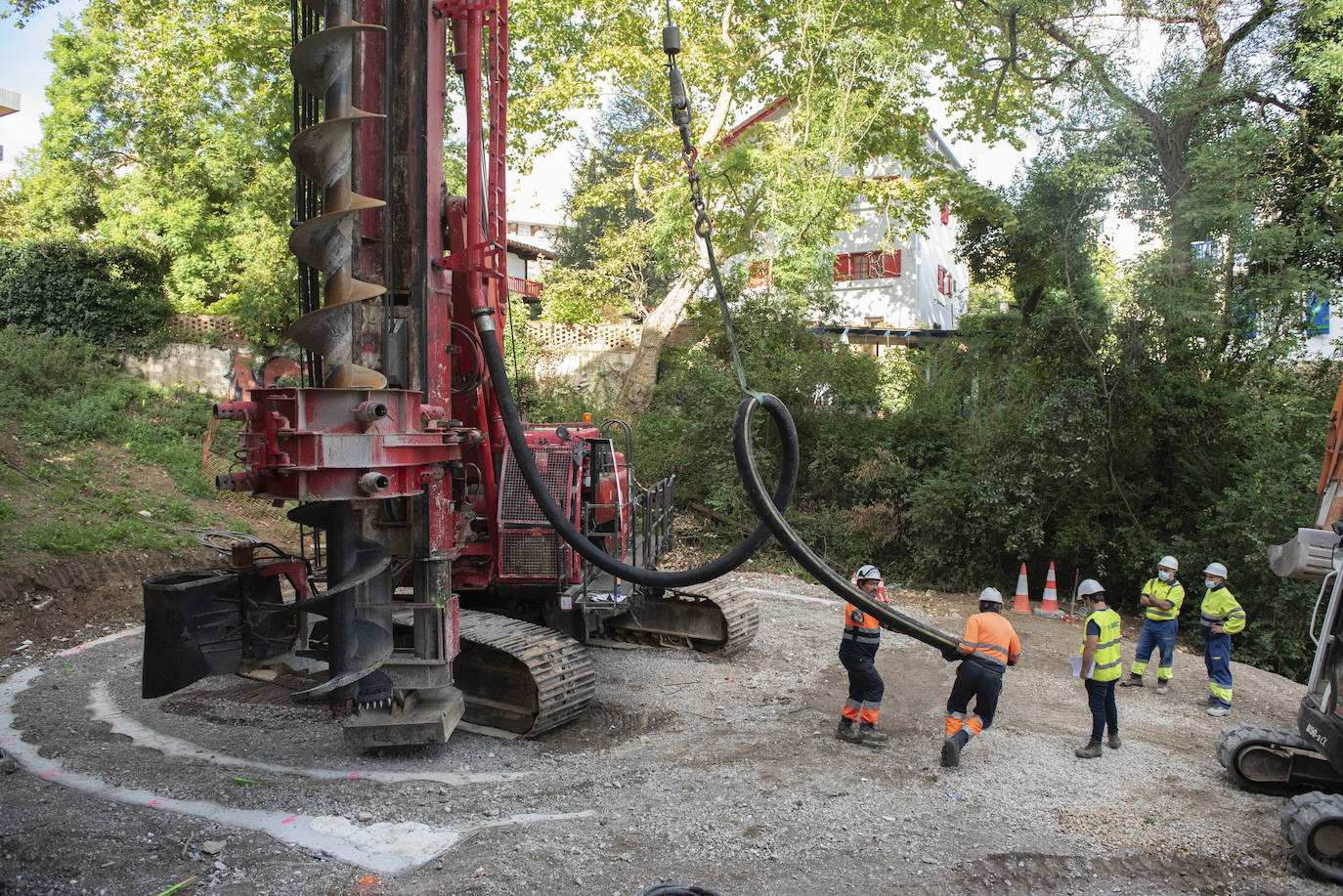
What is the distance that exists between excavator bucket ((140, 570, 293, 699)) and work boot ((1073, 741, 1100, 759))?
589 centimetres

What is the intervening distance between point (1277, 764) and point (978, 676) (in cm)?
213

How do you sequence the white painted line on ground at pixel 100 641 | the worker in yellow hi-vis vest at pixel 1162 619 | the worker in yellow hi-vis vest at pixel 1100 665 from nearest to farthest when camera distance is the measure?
1. the worker in yellow hi-vis vest at pixel 1100 665
2. the worker in yellow hi-vis vest at pixel 1162 619
3. the white painted line on ground at pixel 100 641

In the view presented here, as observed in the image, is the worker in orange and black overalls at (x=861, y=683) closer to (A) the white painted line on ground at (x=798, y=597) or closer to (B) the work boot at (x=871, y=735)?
(B) the work boot at (x=871, y=735)

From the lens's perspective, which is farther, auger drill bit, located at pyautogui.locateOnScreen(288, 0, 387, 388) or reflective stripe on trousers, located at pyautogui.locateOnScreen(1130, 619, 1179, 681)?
reflective stripe on trousers, located at pyautogui.locateOnScreen(1130, 619, 1179, 681)

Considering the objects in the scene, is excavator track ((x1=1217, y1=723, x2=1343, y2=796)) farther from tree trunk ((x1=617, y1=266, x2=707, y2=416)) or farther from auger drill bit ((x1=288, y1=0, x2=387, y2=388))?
tree trunk ((x1=617, y1=266, x2=707, y2=416))

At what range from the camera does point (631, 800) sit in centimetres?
566

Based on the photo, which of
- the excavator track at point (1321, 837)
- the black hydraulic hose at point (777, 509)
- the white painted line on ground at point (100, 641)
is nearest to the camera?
the black hydraulic hose at point (777, 509)

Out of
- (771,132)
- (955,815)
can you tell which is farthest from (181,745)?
(771,132)

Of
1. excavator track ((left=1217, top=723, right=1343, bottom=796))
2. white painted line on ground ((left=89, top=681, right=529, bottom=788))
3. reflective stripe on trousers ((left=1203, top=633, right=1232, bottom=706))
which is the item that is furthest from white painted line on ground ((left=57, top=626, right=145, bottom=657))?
reflective stripe on trousers ((left=1203, top=633, right=1232, bottom=706))

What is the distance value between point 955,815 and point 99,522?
11.9 m

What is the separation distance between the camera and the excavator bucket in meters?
5.35

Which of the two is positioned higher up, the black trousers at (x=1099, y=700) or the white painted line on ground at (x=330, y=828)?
the black trousers at (x=1099, y=700)

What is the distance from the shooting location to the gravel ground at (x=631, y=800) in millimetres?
4703

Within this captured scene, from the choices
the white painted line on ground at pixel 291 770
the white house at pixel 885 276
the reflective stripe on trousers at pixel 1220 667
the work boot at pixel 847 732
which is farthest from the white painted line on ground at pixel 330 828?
the white house at pixel 885 276
